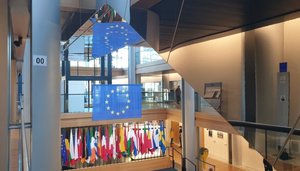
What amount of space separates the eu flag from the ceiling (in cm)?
469

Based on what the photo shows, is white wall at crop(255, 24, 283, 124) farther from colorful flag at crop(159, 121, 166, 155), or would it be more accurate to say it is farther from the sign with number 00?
colorful flag at crop(159, 121, 166, 155)

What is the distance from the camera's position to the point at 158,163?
796 centimetres

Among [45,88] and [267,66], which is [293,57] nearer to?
[267,66]

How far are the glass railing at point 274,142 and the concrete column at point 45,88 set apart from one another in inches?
69.2

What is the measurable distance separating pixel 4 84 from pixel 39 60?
46cm

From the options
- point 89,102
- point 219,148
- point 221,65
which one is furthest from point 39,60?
point 89,102

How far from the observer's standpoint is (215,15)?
27.2 inches

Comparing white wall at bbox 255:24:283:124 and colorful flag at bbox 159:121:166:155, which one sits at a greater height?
white wall at bbox 255:24:283:124

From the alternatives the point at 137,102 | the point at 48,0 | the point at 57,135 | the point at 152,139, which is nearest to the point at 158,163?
the point at 152,139

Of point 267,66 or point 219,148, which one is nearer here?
point 267,66

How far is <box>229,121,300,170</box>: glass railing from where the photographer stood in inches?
23.6

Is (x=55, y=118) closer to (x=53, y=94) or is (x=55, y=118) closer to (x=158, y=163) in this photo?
(x=53, y=94)

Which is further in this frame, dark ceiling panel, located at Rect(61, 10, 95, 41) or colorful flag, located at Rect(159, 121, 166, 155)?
colorful flag, located at Rect(159, 121, 166, 155)

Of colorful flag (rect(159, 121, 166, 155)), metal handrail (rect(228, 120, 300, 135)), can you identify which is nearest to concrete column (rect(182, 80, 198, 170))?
metal handrail (rect(228, 120, 300, 135))
